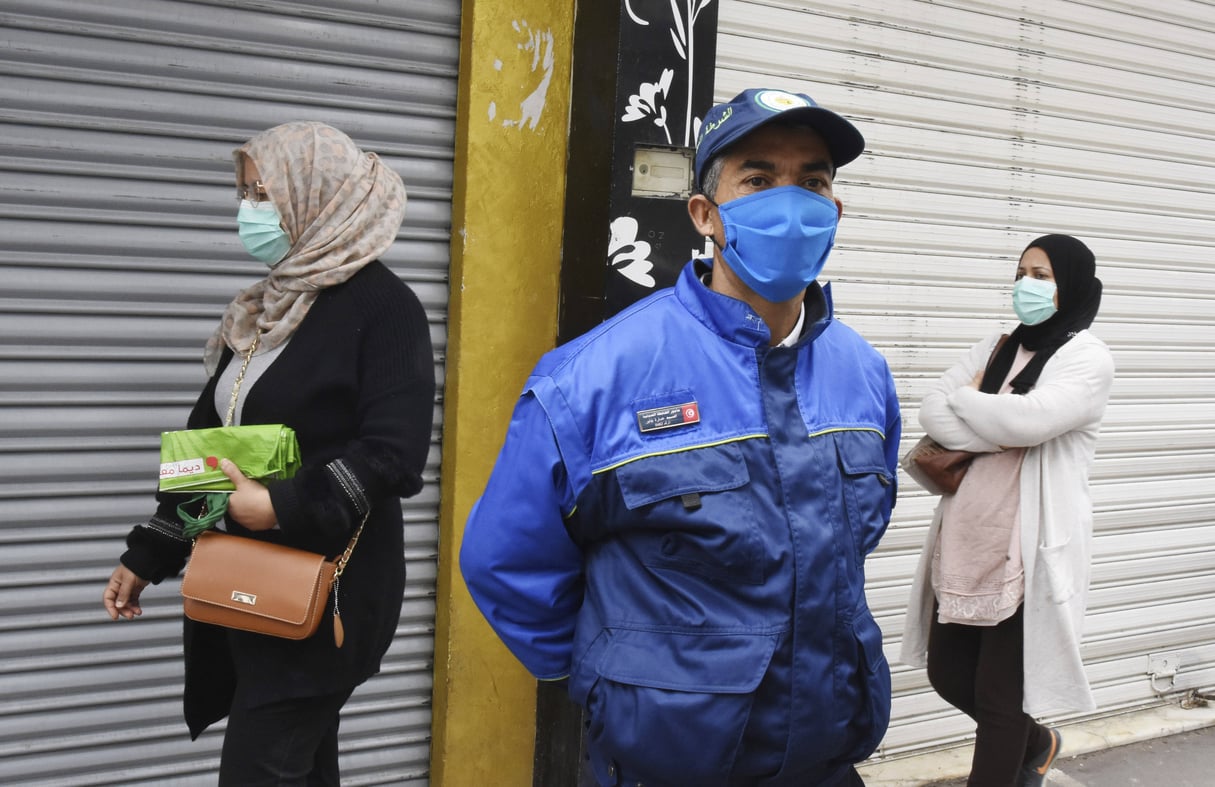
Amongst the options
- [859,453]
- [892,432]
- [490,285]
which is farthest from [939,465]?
[859,453]

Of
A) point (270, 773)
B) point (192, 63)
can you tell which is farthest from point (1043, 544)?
point (192, 63)

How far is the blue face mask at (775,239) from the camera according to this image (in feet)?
7.33

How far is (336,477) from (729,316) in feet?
3.40

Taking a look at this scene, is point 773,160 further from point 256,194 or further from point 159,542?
point 159,542

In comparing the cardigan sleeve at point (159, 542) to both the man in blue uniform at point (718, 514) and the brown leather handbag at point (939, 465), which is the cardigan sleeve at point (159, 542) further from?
the brown leather handbag at point (939, 465)

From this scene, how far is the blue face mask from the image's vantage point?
2.23 metres

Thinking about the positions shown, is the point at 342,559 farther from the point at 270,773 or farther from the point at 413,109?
the point at 413,109

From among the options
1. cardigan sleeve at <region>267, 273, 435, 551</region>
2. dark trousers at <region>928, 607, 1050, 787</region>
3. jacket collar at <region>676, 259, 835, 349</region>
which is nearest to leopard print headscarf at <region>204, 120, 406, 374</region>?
cardigan sleeve at <region>267, 273, 435, 551</region>

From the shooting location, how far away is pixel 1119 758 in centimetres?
532

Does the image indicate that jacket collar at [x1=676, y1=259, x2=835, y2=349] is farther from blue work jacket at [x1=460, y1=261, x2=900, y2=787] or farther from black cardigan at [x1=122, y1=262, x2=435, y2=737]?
black cardigan at [x1=122, y1=262, x2=435, y2=737]

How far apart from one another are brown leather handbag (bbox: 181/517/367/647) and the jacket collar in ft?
3.54

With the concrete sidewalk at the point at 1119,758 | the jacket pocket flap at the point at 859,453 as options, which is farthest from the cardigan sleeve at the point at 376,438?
the concrete sidewalk at the point at 1119,758

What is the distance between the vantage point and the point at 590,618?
2150 millimetres

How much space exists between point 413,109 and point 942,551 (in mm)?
2502
